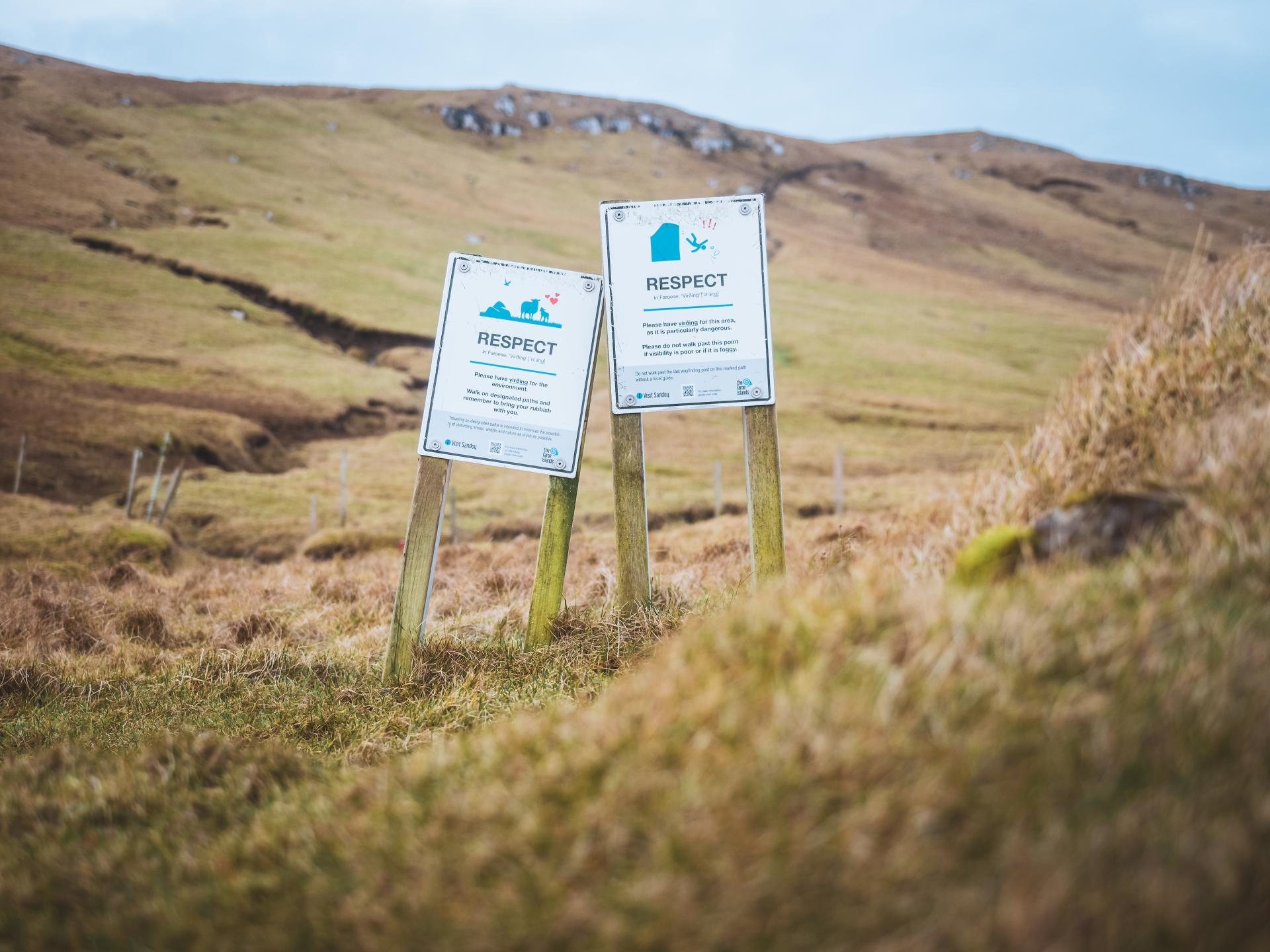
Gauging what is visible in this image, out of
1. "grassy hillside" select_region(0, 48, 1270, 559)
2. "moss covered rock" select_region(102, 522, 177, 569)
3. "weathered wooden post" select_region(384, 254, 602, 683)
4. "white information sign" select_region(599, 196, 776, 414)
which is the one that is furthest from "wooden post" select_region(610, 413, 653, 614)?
"moss covered rock" select_region(102, 522, 177, 569)

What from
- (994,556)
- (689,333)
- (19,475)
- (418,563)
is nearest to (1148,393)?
(994,556)

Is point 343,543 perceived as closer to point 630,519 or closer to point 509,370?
point 509,370

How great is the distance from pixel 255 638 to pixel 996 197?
19705 cm

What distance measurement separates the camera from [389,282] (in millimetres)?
72938

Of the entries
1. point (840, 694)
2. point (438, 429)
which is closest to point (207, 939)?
point (840, 694)

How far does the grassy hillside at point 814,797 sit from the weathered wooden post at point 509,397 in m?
2.48

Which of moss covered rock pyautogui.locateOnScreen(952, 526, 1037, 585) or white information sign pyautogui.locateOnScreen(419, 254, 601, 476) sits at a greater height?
white information sign pyautogui.locateOnScreen(419, 254, 601, 476)

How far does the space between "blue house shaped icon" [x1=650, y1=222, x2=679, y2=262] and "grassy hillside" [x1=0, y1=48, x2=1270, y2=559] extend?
120 inches

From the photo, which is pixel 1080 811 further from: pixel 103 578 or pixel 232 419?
pixel 232 419

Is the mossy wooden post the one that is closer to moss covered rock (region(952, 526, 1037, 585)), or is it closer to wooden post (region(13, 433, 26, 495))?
moss covered rock (region(952, 526, 1037, 585))

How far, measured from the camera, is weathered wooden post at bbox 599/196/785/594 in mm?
6250

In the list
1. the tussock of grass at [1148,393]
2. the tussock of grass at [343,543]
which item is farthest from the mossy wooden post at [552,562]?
the tussock of grass at [343,543]

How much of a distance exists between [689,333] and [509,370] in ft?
5.02

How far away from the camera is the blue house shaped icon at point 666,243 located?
20.9 ft
